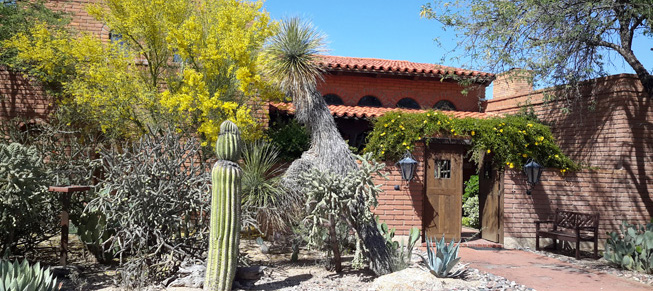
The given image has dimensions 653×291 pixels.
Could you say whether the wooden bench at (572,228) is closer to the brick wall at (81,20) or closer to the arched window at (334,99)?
the arched window at (334,99)

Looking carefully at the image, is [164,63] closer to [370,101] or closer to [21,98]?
[21,98]

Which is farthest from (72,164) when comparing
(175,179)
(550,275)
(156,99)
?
(550,275)

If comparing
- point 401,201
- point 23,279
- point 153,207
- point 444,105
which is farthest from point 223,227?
point 444,105

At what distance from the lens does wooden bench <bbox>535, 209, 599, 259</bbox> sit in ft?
32.4

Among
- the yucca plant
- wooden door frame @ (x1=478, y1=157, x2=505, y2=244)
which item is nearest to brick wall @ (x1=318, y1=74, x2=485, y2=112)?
wooden door frame @ (x1=478, y1=157, x2=505, y2=244)

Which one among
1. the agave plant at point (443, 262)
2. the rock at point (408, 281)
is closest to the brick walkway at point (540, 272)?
the agave plant at point (443, 262)

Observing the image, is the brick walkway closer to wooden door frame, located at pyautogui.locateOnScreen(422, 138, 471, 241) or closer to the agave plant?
wooden door frame, located at pyautogui.locateOnScreen(422, 138, 471, 241)

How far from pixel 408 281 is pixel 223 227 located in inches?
102

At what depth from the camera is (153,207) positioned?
6.80 meters

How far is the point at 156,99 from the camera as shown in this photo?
9.27 metres

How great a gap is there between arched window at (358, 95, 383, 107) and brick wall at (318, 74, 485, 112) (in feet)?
0.32

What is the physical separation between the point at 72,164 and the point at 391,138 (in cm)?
619

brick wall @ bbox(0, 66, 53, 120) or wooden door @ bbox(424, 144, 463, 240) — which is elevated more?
brick wall @ bbox(0, 66, 53, 120)

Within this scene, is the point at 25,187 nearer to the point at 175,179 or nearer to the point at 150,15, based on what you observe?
the point at 175,179
